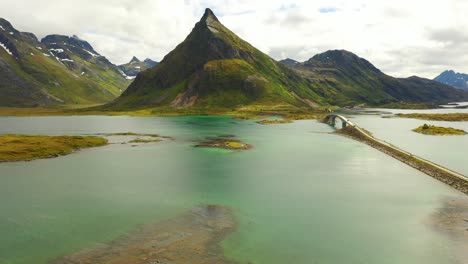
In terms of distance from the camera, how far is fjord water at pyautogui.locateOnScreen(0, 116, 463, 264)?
34312 mm

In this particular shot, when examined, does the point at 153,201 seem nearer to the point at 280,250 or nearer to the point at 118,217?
the point at 118,217

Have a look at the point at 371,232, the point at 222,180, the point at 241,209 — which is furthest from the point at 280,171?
the point at 371,232

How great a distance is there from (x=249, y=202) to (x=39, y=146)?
234ft

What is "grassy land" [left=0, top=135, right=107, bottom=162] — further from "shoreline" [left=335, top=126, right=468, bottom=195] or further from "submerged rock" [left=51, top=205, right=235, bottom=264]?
"shoreline" [left=335, top=126, right=468, bottom=195]

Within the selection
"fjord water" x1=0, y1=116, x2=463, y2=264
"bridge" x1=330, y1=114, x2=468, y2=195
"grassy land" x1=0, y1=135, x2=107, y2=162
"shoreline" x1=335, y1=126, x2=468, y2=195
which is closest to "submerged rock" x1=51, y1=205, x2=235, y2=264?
"fjord water" x1=0, y1=116, x2=463, y2=264

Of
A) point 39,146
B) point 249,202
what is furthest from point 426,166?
point 39,146

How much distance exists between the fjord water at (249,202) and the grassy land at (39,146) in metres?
6.02

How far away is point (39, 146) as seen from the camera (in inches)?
3728

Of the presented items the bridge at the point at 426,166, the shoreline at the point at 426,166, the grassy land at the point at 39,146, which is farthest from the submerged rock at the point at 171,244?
the grassy land at the point at 39,146

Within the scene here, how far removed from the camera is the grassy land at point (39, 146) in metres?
85.8

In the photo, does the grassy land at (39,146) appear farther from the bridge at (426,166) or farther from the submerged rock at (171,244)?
the bridge at (426,166)

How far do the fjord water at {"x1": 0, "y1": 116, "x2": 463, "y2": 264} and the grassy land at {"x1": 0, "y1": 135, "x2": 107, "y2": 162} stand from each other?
6.02 meters

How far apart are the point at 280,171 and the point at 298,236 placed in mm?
36454

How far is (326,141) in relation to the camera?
126 metres
